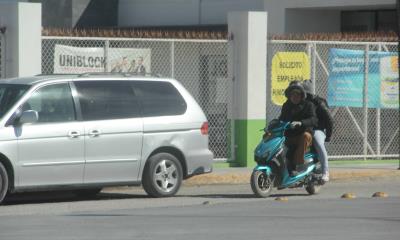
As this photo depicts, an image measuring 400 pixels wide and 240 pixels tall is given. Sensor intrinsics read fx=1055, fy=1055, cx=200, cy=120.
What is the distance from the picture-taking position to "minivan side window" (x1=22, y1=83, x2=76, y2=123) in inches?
545

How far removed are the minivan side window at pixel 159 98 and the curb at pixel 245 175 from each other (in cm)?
253

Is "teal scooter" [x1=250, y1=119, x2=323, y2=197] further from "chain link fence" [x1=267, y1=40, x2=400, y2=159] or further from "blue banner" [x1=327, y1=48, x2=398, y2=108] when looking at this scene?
"blue banner" [x1=327, y1=48, x2=398, y2=108]

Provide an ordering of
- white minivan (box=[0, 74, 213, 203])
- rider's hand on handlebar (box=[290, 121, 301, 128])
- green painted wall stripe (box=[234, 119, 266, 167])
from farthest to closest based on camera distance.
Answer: green painted wall stripe (box=[234, 119, 266, 167]), rider's hand on handlebar (box=[290, 121, 301, 128]), white minivan (box=[0, 74, 213, 203])

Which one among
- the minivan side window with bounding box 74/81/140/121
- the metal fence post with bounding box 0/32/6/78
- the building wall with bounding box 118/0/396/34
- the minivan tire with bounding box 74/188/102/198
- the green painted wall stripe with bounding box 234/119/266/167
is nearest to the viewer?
the minivan side window with bounding box 74/81/140/121

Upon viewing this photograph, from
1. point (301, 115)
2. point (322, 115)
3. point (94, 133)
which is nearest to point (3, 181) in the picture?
point (94, 133)

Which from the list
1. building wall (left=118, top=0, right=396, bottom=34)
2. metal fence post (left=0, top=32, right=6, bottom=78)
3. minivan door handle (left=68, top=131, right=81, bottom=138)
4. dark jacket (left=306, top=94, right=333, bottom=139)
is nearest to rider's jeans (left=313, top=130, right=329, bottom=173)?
dark jacket (left=306, top=94, right=333, bottom=139)

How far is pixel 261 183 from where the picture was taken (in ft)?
48.7

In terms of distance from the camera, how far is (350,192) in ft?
52.6

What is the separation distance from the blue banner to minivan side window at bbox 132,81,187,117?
5836 millimetres

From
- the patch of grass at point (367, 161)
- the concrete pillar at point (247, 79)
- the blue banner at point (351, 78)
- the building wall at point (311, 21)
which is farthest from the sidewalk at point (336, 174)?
the building wall at point (311, 21)

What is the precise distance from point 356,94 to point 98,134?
25.5 ft

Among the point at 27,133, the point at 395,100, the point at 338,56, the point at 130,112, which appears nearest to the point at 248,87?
the point at 338,56

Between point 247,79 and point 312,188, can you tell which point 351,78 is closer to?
point 247,79

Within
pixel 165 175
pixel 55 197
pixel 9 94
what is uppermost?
pixel 9 94
